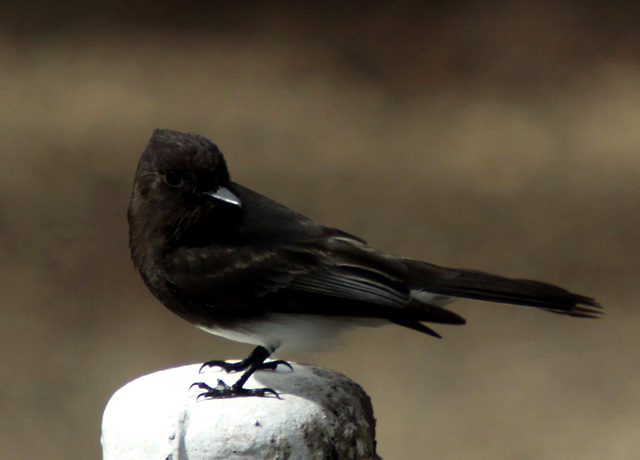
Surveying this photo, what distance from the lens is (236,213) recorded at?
7.25 feet

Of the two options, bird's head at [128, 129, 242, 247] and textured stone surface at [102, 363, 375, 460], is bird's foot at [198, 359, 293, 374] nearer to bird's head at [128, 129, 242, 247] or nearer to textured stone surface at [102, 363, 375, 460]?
textured stone surface at [102, 363, 375, 460]

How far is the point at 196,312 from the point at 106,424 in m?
0.34

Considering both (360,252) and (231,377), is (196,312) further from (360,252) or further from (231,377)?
(360,252)

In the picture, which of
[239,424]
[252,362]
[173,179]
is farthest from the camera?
[252,362]

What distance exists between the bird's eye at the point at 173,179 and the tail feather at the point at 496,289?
0.62m

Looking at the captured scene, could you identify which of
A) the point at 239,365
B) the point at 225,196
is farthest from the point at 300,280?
the point at 239,365

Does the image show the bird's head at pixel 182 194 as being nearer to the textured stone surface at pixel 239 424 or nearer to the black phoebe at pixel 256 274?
the black phoebe at pixel 256 274

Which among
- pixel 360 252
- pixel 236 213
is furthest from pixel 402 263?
pixel 236 213

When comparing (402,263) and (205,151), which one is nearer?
(205,151)

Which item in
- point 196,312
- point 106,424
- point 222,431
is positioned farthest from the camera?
point 196,312

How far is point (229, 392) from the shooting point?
200 centimetres

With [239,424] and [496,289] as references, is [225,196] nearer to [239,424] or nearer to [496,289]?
[239,424]

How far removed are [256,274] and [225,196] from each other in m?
0.21

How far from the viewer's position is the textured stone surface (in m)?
1.80
